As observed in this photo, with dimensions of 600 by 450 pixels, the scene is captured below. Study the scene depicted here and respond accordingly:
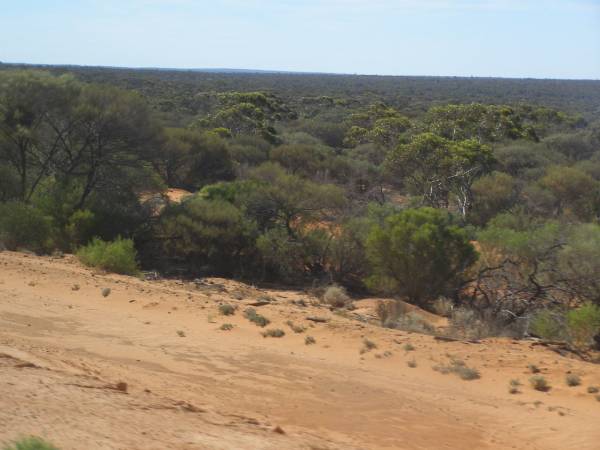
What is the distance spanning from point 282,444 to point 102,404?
81.7 inches

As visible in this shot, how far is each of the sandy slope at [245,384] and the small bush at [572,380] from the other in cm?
11

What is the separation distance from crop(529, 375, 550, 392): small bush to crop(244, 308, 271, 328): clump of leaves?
5084 mm

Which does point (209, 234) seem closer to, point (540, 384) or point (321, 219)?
point (321, 219)

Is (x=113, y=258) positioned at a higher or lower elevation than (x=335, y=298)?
higher

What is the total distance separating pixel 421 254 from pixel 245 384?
8.25 m

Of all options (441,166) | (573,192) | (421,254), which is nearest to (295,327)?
(421,254)

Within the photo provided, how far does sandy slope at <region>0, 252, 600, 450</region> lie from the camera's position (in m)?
7.59

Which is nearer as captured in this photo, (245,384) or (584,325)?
(245,384)

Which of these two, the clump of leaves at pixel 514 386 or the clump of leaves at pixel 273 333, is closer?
the clump of leaves at pixel 514 386

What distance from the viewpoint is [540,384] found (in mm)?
10938

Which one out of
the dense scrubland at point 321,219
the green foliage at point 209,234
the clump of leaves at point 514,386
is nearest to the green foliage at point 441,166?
the dense scrubland at point 321,219

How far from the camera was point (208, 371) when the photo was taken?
10781mm

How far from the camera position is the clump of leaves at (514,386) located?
10812 mm

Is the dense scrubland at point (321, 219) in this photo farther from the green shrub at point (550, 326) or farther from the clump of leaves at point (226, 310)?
the clump of leaves at point (226, 310)
